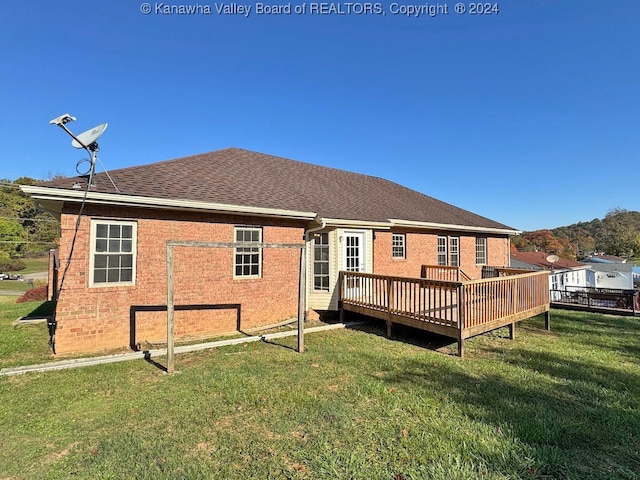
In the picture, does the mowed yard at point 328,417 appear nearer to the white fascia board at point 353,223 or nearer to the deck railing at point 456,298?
the deck railing at point 456,298

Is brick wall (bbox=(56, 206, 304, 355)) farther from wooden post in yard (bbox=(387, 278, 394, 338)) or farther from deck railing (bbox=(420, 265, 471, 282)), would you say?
deck railing (bbox=(420, 265, 471, 282))

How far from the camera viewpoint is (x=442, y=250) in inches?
560

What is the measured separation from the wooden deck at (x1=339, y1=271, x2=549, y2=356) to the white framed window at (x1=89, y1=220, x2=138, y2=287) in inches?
228

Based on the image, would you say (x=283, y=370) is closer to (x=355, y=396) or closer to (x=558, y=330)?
(x=355, y=396)

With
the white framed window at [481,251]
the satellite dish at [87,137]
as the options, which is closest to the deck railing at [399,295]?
the satellite dish at [87,137]

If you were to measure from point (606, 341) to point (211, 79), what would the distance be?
53.2 ft

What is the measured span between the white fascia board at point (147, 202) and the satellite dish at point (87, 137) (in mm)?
1102

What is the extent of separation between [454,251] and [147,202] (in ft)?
42.6

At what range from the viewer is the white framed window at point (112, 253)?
263 inches

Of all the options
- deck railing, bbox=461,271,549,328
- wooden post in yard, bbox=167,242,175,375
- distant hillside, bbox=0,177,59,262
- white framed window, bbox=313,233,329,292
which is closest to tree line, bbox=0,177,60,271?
distant hillside, bbox=0,177,59,262

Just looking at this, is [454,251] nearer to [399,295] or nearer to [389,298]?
[399,295]

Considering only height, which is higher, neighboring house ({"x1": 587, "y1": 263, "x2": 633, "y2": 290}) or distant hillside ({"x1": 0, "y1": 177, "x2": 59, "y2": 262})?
distant hillside ({"x1": 0, "y1": 177, "x2": 59, "y2": 262})

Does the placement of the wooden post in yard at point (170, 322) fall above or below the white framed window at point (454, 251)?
below

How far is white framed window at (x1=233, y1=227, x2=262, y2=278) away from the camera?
28.1 feet
